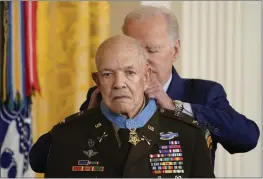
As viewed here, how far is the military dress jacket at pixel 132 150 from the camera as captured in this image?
1.79 meters

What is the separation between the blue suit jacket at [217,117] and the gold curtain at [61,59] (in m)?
1.45

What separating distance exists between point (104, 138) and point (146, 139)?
0.38 feet

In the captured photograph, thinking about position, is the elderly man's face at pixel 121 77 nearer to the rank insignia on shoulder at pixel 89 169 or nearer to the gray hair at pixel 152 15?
the rank insignia on shoulder at pixel 89 169

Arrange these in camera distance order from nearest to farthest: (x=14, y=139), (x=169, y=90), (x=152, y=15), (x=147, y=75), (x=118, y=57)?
(x=118, y=57) < (x=147, y=75) < (x=152, y=15) < (x=169, y=90) < (x=14, y=139)

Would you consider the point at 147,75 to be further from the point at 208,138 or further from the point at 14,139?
the point at 14,139

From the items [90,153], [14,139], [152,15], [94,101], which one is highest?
[152,15]

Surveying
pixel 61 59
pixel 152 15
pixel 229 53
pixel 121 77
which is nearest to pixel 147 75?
pixel 121 77

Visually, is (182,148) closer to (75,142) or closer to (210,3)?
(75,142)

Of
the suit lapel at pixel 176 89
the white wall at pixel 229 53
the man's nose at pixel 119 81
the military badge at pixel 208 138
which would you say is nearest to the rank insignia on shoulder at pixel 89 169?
the man's nose at pixel 119 81

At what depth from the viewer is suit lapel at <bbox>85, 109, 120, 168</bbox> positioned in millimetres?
1826

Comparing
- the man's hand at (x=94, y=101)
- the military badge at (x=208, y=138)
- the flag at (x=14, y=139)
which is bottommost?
the flag at (x=14, y=139)

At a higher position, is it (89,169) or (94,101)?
(94,101)

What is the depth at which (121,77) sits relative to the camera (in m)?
1.79

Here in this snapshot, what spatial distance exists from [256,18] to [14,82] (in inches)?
54.9
